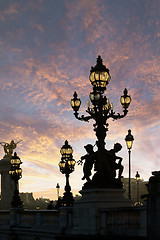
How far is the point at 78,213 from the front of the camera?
17594 mm

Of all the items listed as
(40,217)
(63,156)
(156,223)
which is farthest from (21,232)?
(156,223)

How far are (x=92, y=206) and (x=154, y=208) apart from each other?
4.15 m

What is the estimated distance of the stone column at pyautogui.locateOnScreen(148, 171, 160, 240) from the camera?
13.1 m

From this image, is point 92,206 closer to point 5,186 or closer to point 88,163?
point 88,163

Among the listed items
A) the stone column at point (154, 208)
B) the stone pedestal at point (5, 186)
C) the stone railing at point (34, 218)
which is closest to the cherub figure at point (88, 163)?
the stone railing at point (34, 218)

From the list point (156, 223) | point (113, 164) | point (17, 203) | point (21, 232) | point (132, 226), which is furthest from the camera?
point (17, 203)

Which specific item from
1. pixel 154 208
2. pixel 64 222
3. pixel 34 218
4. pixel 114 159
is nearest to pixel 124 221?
pixel 154 208

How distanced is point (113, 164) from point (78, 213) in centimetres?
274

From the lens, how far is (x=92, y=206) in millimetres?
16828

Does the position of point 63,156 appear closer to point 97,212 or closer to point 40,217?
point 40,217

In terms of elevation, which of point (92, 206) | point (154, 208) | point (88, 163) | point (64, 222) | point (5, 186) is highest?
point (88, 163)

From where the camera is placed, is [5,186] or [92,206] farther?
[5,186]

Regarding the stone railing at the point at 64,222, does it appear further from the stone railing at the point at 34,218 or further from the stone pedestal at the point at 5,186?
the stone pedestal at the point at 5,186

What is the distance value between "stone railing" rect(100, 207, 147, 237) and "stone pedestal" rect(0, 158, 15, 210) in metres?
74.8
